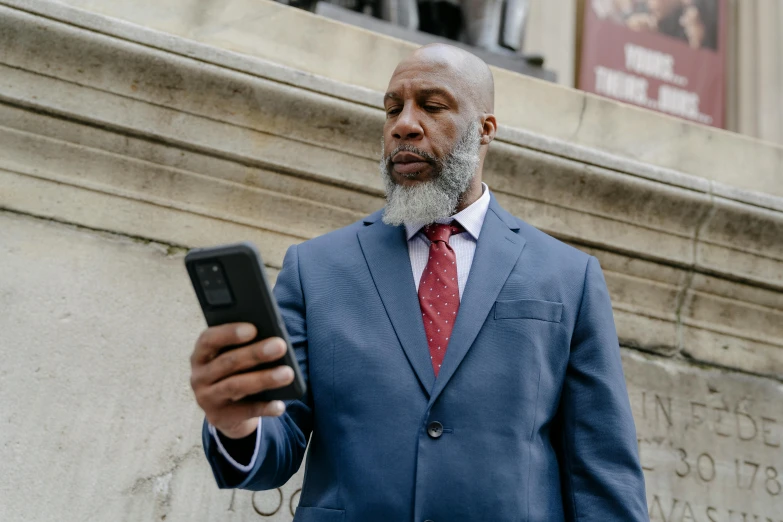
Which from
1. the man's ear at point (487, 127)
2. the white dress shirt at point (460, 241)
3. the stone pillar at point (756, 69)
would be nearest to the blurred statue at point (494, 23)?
the man's ear at point (487, 127)

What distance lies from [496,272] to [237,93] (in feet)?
3.90

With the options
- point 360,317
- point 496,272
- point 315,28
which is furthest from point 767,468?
point 315,28

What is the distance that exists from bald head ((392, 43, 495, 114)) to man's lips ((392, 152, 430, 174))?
176 millimetres

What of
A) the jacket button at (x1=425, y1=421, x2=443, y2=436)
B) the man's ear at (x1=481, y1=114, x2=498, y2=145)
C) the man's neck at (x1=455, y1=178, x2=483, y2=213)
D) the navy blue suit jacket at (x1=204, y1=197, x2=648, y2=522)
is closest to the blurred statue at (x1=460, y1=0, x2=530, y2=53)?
the man's ear at (x1=481, y1=114, x2=498, y2=145)

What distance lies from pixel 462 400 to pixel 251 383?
0.39 meters

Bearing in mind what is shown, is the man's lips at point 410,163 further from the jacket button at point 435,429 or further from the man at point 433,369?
the jacket button at point 435,429

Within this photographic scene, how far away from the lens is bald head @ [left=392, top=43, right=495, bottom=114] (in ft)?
5.72

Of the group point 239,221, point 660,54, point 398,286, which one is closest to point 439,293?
point 398,286

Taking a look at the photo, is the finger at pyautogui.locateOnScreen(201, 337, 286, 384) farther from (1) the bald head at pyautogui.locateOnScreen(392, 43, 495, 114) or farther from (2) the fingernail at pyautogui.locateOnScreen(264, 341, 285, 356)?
(1) the bald head at pyautogui.locateOnScreen(392, 43, 495, 114)

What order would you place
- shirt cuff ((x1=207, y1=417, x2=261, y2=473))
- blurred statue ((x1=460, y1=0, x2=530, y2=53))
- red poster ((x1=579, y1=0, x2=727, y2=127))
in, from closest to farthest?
shirt cuff ((x1=207, y1=417, x2=261, y2=473)) → blurred statue ((x1=460, y1=0, x2=530, y2=53)) → red poster ((x1=579, y1=0, x2=727, y2=127))

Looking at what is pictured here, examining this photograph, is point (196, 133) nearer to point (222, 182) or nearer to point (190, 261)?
point (222, 182)

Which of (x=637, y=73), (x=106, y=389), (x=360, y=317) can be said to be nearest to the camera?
(x=360, y=317)

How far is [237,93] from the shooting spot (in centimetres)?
242

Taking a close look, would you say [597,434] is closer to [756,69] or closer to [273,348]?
[273,348]
